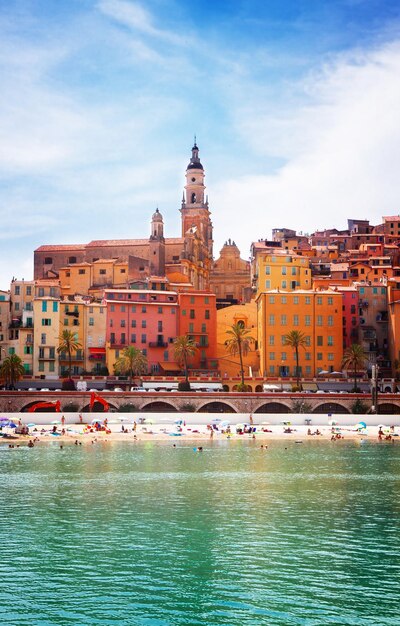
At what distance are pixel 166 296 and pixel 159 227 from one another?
28.6m

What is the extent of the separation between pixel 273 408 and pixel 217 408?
21.6ft

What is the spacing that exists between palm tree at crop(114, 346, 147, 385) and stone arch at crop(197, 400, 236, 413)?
37.6 ft

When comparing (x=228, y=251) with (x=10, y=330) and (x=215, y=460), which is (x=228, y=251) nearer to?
(x=10, y=330)

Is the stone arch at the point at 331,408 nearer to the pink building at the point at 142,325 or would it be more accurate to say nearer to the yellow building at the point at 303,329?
the yellow building at the point at 303,329

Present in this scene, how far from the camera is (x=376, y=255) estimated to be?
154m

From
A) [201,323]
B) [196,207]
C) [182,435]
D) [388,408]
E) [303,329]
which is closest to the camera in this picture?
[182,435]

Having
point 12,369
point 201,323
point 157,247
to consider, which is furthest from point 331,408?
point 157,247

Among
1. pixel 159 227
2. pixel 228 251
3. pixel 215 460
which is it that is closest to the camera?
pixel 215 460

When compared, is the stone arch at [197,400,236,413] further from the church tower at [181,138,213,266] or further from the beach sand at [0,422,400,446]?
the church tower at [181,138,213,266]

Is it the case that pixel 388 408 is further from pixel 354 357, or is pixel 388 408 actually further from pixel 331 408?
pixel 354 357

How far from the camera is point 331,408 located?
101m

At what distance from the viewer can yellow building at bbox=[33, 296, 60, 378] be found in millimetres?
113812

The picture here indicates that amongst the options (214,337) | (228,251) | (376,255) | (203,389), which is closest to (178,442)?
(203,389)

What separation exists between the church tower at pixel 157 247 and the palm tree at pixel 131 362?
3536 centimetres
